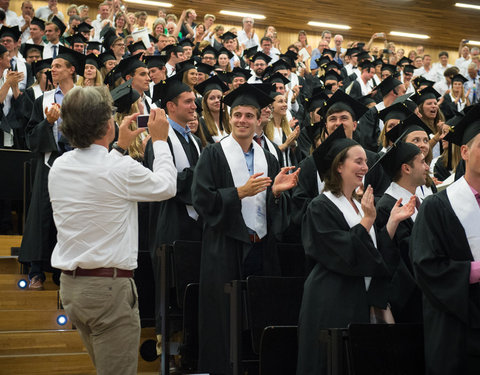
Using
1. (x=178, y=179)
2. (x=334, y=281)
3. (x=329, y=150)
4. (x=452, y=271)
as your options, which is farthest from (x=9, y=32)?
(x=452, y=271)

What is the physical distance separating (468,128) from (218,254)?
1969 millimetres

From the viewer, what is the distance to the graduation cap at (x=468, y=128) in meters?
3.99

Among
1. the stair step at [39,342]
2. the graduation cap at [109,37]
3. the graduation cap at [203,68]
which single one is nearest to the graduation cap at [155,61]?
the graduation cap at [203,68]

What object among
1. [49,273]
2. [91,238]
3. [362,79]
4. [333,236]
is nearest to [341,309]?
[333,236]

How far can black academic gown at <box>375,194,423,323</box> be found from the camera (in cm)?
441

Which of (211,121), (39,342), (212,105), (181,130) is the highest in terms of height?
(212,105)

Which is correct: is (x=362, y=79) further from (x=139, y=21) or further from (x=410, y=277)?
(x=410, y=277)

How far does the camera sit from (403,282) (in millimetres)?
4410

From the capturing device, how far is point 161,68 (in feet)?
30.4

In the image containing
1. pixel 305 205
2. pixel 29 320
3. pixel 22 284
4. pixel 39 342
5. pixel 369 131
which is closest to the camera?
pixel 305 205

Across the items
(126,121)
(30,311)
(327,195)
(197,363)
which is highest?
(126,121)

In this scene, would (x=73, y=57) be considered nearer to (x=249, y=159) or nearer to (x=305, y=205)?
(x=249, y=159)

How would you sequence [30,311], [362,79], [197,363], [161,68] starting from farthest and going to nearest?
[362,79] → [161,68] → [30,311] → [197,363]

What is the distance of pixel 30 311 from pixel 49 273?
49.5 inches
